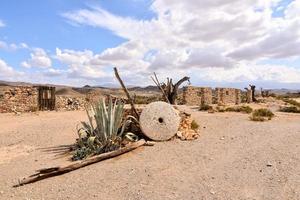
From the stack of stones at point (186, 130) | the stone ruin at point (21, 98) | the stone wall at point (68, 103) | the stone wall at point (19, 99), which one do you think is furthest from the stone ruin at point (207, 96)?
the stack of stones at point (186, 130)

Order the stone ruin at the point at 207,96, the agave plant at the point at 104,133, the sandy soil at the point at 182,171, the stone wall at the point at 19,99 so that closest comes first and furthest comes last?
the sandy soil at the point at 182,171 < the agave plant at the point at 104,133 < the stone wall at the point at 19,99 < the stone ruin at the point at 207,96

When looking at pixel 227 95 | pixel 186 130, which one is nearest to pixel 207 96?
pixel 227 95

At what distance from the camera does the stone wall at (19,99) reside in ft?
74.3

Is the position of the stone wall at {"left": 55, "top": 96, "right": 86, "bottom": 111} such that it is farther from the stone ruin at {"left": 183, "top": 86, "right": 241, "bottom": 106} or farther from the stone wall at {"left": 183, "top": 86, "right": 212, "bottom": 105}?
the stone ruin at {"left": 183, "top": 86, "right": 241, "bottom": 106}

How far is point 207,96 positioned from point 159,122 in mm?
19354

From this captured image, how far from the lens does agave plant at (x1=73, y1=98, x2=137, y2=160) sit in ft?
29.7

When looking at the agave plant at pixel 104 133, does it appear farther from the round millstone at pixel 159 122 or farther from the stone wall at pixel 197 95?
the stone wall at pixel 197 95

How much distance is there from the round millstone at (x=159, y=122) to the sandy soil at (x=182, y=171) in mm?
303

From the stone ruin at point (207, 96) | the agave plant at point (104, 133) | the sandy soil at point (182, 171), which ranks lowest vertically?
the sandy soil at point (182, 171)

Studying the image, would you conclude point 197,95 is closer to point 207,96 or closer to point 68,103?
point 207,96

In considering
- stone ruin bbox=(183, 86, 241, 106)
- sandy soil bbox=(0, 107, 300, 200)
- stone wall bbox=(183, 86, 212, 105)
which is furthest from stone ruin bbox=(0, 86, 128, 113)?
sandy soil bbox=(0, 107, 300, 200)

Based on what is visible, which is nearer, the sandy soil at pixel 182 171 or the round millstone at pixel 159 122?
the sandy soil at pixel 182 171

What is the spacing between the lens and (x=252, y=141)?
10.2m

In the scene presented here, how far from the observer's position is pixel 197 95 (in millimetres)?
28578
